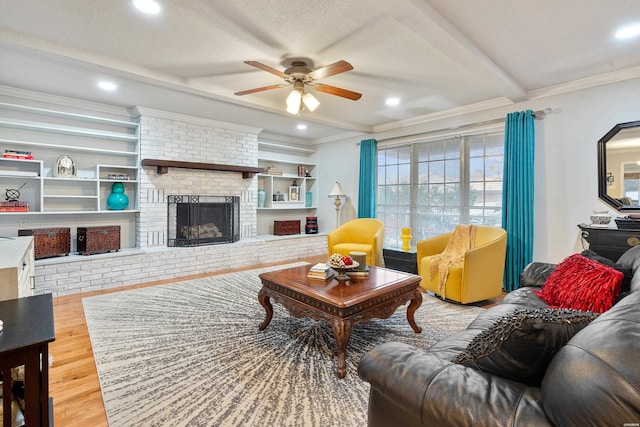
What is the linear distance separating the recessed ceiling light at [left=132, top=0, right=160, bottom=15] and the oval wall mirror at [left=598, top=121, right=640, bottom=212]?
4.34 m

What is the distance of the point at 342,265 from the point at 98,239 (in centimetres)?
341

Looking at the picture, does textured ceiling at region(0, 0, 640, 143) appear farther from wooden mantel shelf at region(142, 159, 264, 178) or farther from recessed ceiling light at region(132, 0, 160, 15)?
wooden mantel shelf at region(142, 159, 264, 178)

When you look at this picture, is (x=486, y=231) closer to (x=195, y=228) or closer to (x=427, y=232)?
(x=427, y=232)

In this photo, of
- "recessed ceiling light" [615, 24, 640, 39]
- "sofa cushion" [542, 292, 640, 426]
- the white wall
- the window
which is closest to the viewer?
"sofa cushion" [542, 292, 640, 426]

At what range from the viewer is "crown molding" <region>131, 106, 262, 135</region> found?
4.44m

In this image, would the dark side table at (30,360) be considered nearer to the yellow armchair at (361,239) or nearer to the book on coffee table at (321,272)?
the book on coffee table at (321,272)

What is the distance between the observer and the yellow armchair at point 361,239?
4.45 meters

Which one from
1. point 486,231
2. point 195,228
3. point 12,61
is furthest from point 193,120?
point 486,231

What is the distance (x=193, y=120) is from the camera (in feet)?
16.1

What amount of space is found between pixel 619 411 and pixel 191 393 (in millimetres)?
1898

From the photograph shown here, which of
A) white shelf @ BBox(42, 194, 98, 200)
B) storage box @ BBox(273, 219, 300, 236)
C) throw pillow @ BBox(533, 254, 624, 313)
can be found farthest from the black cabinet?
white shelf @ BBox(42, 194, 98, 200)

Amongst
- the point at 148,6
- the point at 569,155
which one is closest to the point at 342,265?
the point at 148,6

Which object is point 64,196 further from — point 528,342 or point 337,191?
point 528,342

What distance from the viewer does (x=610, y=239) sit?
Answer: 2.98m
